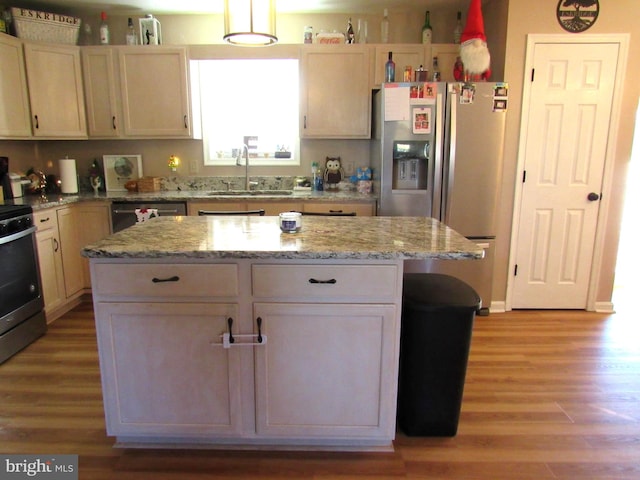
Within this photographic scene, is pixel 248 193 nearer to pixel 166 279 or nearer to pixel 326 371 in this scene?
pixel 166 279

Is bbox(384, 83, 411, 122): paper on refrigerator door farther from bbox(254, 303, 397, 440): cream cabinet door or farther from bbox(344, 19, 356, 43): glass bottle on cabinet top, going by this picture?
bbox(254, 303, 397, 440): cream cabinet door

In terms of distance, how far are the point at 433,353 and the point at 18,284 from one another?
2627 millimetres

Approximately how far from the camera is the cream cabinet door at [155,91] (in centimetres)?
383

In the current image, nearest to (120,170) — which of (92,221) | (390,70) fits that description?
(92,221)

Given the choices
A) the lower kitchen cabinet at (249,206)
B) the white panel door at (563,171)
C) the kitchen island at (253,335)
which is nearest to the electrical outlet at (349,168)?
the lower kitchen cabinet at (249,206)

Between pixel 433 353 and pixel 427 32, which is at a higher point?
pixel 427 32

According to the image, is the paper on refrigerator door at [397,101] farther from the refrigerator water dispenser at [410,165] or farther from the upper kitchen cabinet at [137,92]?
the upper kitchen cabinet at [137,92]

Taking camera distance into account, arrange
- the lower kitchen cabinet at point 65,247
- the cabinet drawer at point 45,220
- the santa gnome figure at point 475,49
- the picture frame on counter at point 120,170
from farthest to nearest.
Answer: the picture frame on counter at point 120,170
the santa gnome figure at point 475,49
the lower kitchen cabinet at point 65,247
the cabinet drawer at point 45,220

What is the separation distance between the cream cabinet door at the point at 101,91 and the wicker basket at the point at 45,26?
0.16 metres

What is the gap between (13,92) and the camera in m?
3.43

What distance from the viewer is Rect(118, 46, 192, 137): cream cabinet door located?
3.83 meters

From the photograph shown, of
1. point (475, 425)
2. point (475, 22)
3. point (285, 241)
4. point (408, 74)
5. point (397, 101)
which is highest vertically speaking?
point (475, 22)

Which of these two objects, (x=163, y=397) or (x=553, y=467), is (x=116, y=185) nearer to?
(x=163, y=397)

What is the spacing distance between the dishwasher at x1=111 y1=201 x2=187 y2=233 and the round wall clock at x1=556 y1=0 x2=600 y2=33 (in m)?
3.23
